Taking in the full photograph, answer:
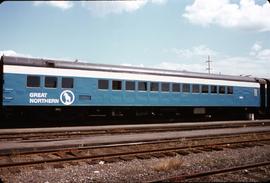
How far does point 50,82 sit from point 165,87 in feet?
26.9

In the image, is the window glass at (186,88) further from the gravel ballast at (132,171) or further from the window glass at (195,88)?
the gravel ballast at (132,171)

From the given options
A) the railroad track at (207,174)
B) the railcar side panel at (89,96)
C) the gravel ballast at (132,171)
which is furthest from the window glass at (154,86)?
the railroad track at (207,174)

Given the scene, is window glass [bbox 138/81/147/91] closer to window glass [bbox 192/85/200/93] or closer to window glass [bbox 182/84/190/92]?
window glass [bbox 182/84/190/92]

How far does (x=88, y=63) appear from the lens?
1984 centimetres

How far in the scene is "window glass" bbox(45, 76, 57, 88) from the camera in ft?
59.0

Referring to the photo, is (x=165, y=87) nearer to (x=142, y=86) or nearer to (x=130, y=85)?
(x=142, y=86)

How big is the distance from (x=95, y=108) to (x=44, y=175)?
12.1 metres

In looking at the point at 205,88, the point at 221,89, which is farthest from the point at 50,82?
the point at 221,89

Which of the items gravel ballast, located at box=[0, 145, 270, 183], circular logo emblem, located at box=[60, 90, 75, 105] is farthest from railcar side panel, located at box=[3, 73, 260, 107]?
gravel ballast, located at box=[0, 145, 270, 183]

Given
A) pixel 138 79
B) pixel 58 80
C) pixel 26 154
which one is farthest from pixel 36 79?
pixel 26 154

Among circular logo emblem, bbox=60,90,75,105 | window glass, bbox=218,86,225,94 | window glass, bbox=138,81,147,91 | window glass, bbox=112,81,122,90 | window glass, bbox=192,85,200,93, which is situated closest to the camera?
circular logo emblem, bbox=60,90,75,105

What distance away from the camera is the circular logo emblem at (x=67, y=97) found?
18431 millimetres

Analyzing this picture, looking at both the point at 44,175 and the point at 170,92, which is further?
the point at 170,92

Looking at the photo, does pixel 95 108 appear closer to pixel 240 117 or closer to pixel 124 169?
pixel 124 169
